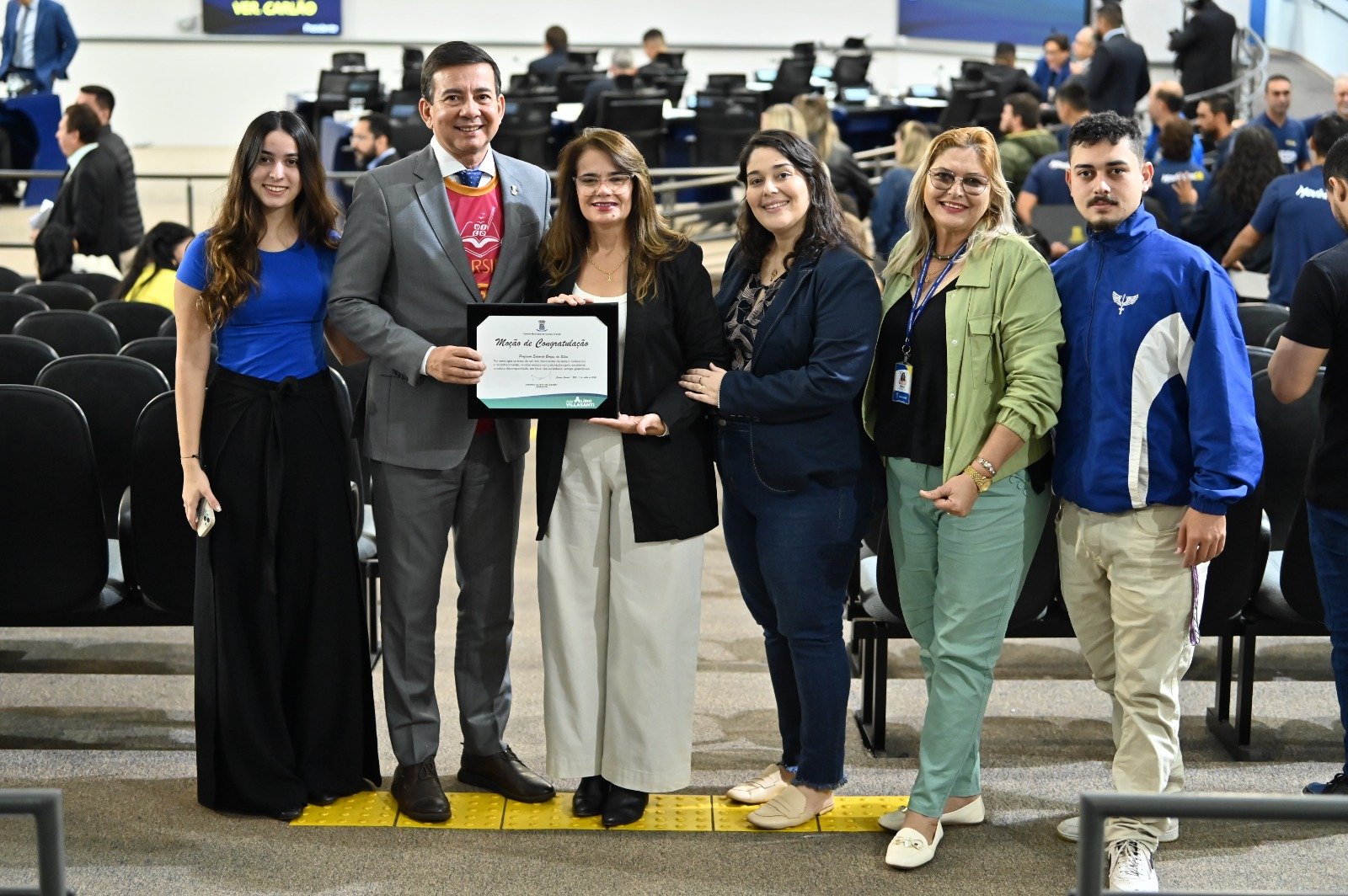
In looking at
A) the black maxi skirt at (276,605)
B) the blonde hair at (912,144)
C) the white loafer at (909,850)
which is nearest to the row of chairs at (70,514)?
the black maxi skirt at (276,605)

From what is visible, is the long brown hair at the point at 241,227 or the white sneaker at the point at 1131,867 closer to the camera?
the white sneaker at the point at 1131,867

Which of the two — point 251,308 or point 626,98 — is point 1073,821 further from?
point 626,98

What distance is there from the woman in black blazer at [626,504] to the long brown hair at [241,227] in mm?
547

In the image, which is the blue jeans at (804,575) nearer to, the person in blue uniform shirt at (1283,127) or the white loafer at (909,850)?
the white loafer at (909,850)

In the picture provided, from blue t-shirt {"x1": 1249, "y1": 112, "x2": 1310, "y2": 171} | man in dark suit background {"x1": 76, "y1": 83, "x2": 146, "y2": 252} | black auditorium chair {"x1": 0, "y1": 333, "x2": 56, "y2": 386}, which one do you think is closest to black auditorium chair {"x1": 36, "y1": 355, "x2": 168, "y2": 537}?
black auditorium chair {"x1": 0, "y1": 333, "x2": 56, "y2": 386}

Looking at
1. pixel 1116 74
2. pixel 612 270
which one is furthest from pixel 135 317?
pixel 1116 74

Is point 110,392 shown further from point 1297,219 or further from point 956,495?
point 1297,219

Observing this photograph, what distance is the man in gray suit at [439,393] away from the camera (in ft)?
9.81

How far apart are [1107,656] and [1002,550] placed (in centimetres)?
35

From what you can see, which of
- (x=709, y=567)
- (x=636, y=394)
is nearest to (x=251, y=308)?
(x=636, y=394)

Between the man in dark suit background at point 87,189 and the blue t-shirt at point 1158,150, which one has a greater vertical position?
the blue t-shirt at point 1158,150

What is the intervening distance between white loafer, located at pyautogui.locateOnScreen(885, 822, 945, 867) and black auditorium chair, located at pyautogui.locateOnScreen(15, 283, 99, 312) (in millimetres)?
4639

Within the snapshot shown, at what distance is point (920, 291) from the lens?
293cm

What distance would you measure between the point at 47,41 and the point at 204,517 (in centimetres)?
1254
